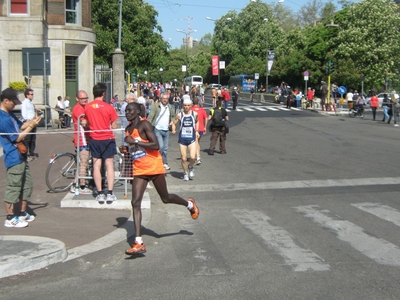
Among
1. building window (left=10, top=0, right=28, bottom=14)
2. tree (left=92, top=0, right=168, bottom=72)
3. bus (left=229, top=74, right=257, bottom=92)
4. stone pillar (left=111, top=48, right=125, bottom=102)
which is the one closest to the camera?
building window (left=10, top=0, right=28, bottom=14)

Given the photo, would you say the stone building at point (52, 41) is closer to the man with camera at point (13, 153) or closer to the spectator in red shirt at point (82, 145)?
the spectator in red shirt at point (82, 145)

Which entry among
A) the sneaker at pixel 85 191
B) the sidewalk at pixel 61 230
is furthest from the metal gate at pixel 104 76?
the sneaker at pixel 85 191

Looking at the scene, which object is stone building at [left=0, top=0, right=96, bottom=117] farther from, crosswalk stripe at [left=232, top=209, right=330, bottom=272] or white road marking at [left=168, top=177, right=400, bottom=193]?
crosswalk stripe at [left=232, top=209, right=330, bottom=272]

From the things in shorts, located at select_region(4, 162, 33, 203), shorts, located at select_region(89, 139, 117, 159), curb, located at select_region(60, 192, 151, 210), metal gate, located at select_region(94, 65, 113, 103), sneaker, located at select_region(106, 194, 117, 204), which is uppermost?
metal gate, located at select_region(94, 65, 113, 103)

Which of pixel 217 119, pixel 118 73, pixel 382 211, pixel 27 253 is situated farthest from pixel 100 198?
pixel 118 73

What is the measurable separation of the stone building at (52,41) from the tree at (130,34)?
41.9 feet

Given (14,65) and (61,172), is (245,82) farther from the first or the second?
(61,172)

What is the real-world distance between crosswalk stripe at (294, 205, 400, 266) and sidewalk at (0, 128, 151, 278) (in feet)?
9.06

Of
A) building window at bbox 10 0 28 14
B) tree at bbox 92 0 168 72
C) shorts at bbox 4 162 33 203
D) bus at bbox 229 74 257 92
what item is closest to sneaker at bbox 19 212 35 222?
shorts at bbox 4 162 33 203

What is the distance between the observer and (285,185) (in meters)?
12.2

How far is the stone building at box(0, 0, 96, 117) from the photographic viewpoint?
91.2 feet

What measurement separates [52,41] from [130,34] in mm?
18752

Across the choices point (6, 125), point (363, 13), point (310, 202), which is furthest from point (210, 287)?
point (363, 13)

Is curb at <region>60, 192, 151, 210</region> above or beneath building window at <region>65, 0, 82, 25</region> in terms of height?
beneath
